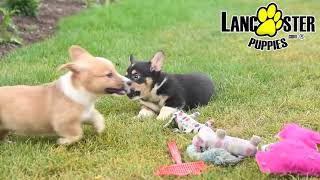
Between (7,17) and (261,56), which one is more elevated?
(7,17)

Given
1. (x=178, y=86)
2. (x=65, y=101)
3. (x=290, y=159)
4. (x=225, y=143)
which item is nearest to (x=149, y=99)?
(x=178, y=86)

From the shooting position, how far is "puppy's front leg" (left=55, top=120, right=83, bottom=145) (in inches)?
174

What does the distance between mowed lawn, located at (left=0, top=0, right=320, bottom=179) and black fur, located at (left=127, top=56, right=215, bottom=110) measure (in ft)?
0.54

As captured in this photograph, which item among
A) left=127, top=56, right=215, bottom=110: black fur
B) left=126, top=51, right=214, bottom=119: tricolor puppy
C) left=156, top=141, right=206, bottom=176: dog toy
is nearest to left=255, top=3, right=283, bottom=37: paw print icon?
left=127, top=56, right=215, bottom=110: black fur

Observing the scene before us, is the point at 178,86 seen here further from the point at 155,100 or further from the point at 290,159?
the point at 290,159

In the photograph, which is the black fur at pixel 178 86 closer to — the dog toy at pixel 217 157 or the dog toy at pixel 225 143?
the dog toy at pixel 225 143

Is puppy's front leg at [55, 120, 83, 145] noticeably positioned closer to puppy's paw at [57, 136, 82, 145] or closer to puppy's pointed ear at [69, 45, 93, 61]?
puppy's paw at [57, 136, 82, 145]

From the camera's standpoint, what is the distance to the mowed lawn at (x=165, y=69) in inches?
163

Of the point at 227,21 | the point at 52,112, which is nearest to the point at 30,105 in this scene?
the point at 52,112

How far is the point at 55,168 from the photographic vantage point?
4090mm

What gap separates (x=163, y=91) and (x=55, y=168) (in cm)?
176

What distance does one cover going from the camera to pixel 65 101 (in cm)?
443

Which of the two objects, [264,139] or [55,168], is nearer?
[55,168]

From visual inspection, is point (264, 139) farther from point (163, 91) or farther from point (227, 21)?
point (227, 21)
